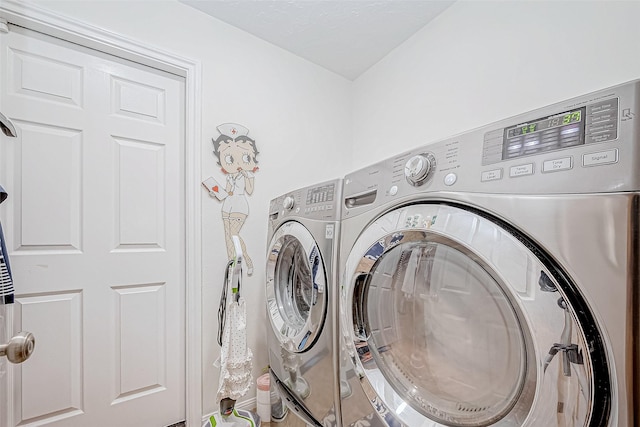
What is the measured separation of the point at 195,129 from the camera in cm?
155

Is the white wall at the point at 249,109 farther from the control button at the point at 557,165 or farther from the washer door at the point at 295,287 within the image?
the control button at the point at 557,165

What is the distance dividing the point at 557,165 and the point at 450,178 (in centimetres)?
19

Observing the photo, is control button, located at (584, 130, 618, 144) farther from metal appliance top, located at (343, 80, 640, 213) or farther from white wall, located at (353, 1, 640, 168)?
white wall, located at (353, 1, 640, 168)

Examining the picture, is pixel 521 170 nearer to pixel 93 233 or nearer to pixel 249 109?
pixel 249 109

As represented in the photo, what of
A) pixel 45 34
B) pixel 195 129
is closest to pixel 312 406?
pixel 195 129

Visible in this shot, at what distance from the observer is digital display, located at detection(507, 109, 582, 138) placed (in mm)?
505

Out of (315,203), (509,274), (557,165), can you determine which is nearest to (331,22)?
(315,203)

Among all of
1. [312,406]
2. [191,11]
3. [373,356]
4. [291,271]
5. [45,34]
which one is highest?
[191,11]

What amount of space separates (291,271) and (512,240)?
1026 mm

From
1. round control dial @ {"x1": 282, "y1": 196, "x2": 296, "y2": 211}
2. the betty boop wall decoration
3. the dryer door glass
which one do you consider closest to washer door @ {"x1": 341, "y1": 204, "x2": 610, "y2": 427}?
the dryer door glass

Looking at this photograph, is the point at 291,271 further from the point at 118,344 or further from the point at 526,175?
the point at 526,175

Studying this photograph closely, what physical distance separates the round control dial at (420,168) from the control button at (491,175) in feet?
0.38

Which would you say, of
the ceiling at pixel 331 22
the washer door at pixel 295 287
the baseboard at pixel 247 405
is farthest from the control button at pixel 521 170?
the baseboard at pixel 247 405

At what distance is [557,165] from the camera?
0.51 meters
